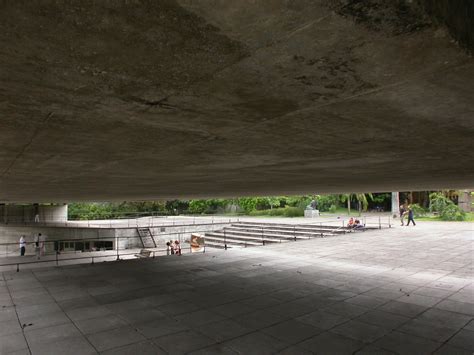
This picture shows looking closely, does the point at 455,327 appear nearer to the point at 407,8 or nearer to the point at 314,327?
the point at 314,327

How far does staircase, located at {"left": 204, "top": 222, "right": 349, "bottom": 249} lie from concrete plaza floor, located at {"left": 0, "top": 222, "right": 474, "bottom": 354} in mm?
9283

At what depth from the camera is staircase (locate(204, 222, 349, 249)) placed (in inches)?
899

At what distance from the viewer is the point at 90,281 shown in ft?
33.3

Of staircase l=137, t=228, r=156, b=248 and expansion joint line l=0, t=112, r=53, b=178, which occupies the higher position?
expansion joint line l=0, t=112, r=53, b=178

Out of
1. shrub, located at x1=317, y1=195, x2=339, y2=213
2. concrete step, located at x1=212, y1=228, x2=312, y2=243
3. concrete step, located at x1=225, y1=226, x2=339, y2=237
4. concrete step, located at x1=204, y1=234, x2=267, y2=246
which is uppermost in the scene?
shrub, located at x1=317, y1=195, x2=339, y2=213

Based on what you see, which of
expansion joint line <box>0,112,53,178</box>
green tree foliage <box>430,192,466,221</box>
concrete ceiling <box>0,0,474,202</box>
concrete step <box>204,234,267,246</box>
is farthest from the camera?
green tree foliage <box>430,192,466,221</box>

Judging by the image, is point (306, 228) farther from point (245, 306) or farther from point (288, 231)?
point (245, 306)

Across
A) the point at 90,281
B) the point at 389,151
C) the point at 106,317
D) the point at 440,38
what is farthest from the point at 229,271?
the point at 440,38

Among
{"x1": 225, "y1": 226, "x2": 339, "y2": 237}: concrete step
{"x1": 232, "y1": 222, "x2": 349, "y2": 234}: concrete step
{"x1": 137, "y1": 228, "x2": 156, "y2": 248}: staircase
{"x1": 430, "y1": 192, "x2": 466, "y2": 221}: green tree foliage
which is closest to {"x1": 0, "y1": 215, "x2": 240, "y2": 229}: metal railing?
{"x1": 137, "y1": 228, "x2": 156, "y2": 248}: staircase

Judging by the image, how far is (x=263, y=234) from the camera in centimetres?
2411

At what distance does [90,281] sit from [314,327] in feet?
22.0

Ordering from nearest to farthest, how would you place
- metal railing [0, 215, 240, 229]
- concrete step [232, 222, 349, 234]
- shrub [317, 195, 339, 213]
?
1. concrete step [232, 222, 349, 234]
2. metal railing [0, 215, 240, 229]
3. shrub [317, 195, 339, 213]

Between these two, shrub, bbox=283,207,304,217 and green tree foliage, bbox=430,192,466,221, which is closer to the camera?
green tree foliage, bbox=430,192,466,221

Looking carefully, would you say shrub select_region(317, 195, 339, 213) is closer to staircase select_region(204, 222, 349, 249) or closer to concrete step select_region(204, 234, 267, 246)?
staircase select_region(204, 222, 349, 249)
